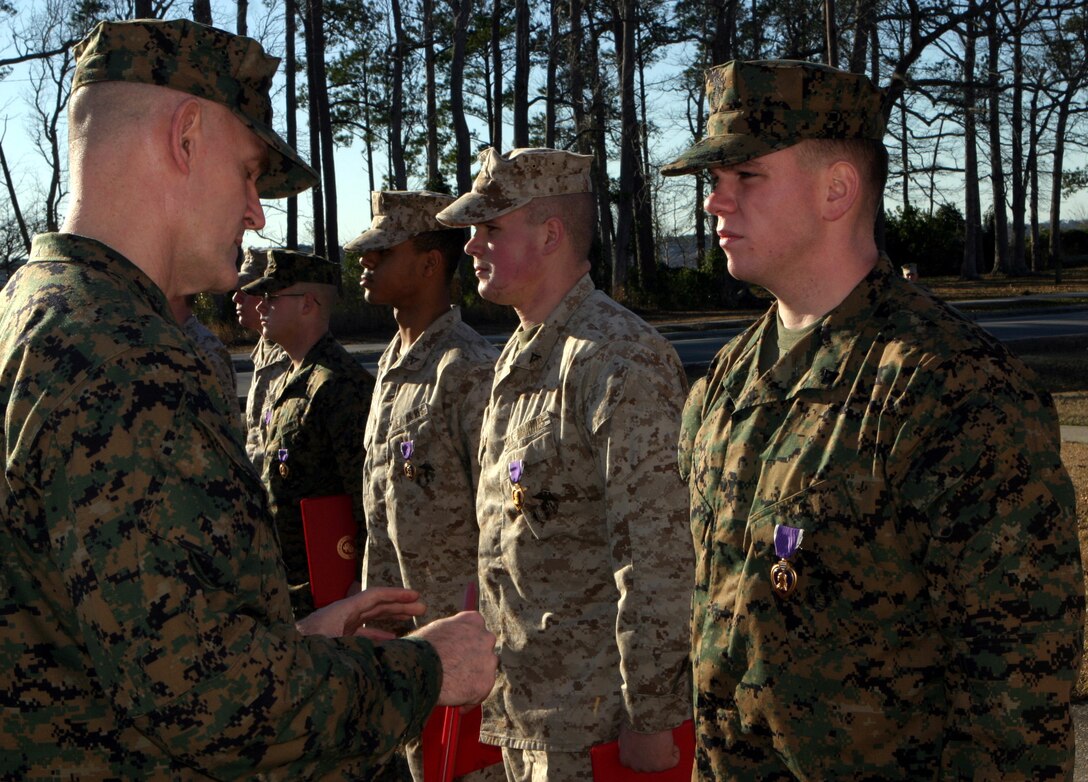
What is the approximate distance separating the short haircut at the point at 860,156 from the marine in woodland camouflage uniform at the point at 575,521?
3.01ft

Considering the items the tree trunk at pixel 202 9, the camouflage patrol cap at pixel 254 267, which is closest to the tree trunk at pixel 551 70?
the tree trunk at pixel 202 9

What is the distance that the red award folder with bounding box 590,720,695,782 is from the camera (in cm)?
310

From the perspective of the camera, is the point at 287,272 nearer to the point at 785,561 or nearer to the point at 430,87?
the point at 785,561

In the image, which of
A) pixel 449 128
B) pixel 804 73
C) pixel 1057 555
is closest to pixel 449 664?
pixel 1057 555

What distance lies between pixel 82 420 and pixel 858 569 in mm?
1329

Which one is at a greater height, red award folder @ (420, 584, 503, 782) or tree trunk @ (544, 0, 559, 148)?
tree trunk @ (544, 0, 559, 148)

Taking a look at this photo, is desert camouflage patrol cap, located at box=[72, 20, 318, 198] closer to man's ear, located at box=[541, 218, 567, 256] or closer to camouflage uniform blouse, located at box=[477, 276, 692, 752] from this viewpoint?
camouflage uniform blouse, located at box=[477, 276, 692, 752]

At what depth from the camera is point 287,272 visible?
5.54m

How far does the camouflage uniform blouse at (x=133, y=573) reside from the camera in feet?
5.43

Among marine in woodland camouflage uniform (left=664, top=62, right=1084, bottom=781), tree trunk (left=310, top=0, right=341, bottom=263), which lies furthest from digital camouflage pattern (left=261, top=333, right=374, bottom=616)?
tree trunk (left=310, top=0, right=341, bottom=263)

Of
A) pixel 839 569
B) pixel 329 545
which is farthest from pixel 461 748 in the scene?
pixel 839 569

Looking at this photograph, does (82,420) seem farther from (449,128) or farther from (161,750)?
(449,128)

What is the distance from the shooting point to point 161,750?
5.94 ft

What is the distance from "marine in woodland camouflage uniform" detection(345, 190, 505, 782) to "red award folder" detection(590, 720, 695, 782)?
1.05 m
